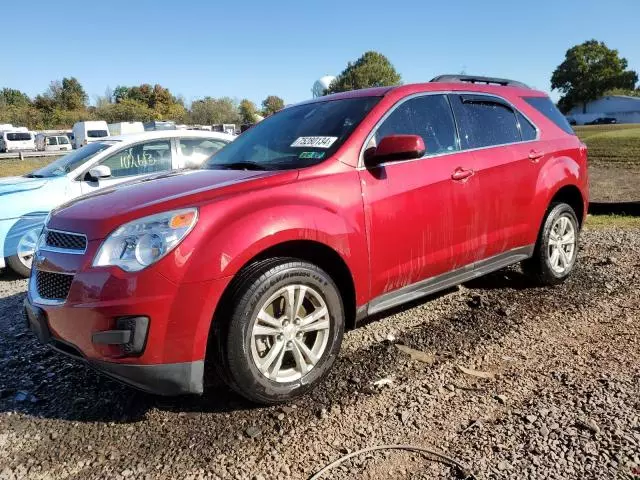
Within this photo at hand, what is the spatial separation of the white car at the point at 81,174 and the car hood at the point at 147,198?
245 cm

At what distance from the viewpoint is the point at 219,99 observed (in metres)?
93.1

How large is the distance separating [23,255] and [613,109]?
11072cm

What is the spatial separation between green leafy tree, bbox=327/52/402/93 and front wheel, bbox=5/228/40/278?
8045cm

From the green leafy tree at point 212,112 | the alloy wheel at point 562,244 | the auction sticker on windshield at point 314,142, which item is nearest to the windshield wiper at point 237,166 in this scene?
the auction sticker on windshield at point 314,142

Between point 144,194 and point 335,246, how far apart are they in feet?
3.82

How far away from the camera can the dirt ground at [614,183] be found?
10773 millimetres

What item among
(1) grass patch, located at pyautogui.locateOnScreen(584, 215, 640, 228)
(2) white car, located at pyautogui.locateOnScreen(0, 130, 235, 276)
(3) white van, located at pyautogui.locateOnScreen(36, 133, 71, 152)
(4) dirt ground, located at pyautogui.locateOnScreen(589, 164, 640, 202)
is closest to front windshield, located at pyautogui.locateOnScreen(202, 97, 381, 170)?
(2) white car, located at pyautogui.locateOnScreen(0, 130, 235, 276)

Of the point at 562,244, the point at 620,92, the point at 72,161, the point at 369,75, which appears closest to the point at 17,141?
the point at 72,161

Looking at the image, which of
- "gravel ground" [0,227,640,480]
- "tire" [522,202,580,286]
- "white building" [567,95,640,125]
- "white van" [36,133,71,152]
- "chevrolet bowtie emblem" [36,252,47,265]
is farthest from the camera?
"white building" [567,95,640,125]

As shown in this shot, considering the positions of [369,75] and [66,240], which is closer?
[66,240]

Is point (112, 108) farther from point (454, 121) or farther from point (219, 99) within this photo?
point (454, 121)

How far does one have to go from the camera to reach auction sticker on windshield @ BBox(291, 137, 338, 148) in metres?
3.42

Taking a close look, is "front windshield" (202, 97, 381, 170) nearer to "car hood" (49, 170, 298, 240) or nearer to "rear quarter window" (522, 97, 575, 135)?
"car hood" (49, 170, 298, 240)

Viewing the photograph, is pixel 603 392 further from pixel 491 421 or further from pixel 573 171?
pixel 573 171
